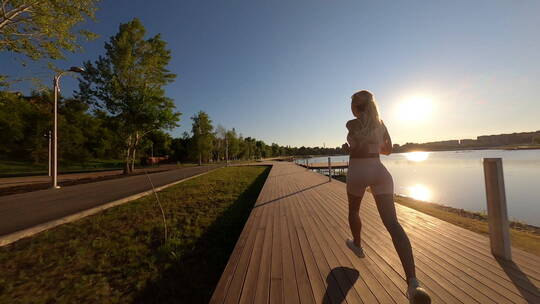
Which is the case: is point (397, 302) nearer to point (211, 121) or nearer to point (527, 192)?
point (527, 192)

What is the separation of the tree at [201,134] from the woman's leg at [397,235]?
134 ft

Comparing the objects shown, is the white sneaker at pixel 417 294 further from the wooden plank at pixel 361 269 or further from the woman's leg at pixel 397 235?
the wooden plank at pixel 361 269

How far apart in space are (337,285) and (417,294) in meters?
0.73

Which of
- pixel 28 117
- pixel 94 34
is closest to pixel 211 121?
pixel 28 117

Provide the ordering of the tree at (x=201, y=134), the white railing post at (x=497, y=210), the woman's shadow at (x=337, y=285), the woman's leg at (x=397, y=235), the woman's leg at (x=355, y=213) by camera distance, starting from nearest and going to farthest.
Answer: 1. the woman's leg at (x=397, y=235)
2. the woman's shadow at (x=337, y=285)
3. the woman's leg at (x=355, y=213)
4. the white railing post at (x=497, y=210)
5. the tree at (x=201, y=134)

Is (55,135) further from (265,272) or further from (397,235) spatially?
(397,235)

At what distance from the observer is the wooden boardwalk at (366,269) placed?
1843mm

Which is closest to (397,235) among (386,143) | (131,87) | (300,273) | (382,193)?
(382,193)

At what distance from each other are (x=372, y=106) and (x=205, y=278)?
127 inches

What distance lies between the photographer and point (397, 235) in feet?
5.56

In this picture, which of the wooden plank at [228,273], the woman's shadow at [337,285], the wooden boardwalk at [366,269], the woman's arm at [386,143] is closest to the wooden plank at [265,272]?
the wooden boardwalk at [366,269]

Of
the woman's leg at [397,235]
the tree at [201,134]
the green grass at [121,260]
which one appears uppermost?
the tree at [201,134]

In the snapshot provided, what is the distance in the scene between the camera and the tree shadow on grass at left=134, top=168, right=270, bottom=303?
2.42m

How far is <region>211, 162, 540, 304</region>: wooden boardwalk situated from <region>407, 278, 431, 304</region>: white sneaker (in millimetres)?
315
